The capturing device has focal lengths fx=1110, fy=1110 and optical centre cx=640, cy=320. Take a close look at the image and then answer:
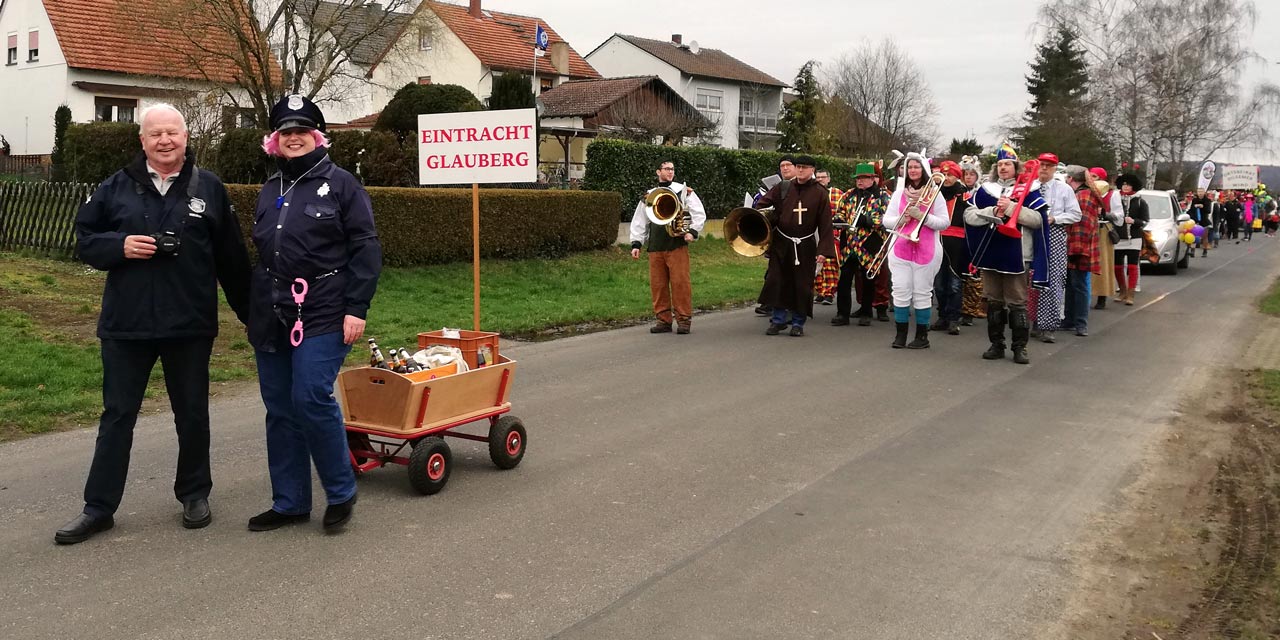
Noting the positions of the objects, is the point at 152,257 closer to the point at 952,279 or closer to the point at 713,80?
the point at 952,279

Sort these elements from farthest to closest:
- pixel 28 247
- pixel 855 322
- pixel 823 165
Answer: pixel 823 165 → pixel 28 247 → pixel 855 322

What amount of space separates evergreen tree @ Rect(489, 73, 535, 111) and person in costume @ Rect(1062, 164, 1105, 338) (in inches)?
748

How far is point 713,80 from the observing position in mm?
68188

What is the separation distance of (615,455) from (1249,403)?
571 centimetres

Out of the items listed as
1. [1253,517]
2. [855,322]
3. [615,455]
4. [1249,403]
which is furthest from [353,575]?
[855,322]

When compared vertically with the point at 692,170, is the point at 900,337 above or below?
below

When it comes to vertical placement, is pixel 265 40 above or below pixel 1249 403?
above

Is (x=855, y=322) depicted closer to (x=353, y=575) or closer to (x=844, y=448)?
(x=844, y=448)

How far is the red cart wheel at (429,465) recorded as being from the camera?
582 centimetres

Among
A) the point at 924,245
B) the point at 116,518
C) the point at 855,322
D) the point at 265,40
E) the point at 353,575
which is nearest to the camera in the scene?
the point at 353,575

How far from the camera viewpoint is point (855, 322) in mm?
13898

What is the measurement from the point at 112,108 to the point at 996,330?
38.9 m

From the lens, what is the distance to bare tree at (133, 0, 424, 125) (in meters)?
27.1

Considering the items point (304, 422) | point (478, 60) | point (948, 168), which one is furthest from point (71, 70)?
point (304, 422)
